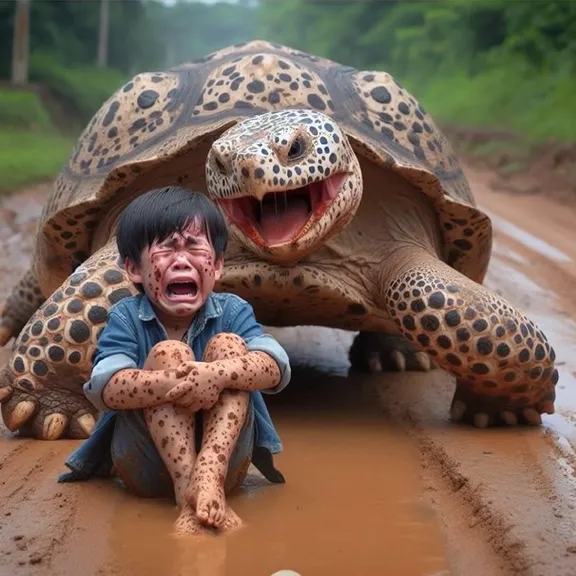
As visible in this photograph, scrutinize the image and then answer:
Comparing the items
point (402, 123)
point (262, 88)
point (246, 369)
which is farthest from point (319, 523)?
point (402, 123)

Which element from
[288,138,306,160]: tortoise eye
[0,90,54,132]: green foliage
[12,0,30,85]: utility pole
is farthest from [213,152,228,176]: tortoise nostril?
[12,0,30,85]: utility pole

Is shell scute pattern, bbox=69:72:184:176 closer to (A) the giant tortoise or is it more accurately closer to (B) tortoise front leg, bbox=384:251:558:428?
(A) the giant tortoise

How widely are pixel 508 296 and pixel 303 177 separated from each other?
427cm

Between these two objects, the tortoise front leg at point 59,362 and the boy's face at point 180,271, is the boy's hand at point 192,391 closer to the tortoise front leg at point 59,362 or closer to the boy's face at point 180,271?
the boy's face at point 180,271

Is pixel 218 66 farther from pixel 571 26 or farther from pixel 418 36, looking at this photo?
pixel 418 36

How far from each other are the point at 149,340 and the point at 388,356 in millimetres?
2693

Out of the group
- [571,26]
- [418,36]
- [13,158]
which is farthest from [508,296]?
[418,36]

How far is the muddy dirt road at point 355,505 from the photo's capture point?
2908mm

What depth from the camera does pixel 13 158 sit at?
14742 millimetres

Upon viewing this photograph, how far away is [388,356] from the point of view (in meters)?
5.94

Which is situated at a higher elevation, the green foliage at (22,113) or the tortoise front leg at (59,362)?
the tortoise front leg at (59,362)

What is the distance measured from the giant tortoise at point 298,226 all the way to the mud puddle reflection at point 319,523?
56 cm

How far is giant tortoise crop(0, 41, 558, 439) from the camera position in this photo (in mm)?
4156

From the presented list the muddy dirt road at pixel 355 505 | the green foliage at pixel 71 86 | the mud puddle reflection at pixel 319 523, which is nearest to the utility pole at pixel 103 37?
the green foliage at pixel 71 86
